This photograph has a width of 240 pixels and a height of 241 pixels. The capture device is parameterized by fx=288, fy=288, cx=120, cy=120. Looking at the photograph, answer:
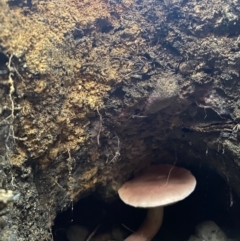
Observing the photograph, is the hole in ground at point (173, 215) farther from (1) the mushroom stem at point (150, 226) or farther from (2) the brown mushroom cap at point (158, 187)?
(2) the brown mushroom cap at point (158, 187)

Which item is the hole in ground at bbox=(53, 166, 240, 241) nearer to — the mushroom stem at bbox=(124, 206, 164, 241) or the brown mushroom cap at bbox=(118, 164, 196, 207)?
the mushroom stem at bbox=(124, 206, 164, 241)

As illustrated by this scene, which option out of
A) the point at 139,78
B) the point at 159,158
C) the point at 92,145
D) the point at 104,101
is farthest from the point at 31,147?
the point at 159,158

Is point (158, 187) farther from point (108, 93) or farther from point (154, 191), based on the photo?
point (108, 93)

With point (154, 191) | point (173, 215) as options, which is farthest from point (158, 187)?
point (173, 215)

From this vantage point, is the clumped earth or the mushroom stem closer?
the clumped earth

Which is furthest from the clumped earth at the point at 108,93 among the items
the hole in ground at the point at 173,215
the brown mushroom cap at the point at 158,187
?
the hole in ground at the point at 173,215

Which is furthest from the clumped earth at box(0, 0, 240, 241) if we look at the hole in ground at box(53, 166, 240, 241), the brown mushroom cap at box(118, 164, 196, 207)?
the hole in ground at box(53, 166, 240, 241)
